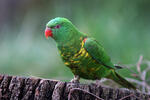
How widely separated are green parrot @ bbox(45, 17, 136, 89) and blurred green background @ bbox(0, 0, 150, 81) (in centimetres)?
116

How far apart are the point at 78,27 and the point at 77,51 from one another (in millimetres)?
3067

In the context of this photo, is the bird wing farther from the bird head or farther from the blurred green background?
the blurred green background

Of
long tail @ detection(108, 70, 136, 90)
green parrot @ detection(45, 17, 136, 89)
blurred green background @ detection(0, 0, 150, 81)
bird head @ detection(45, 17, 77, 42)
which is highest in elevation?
blurred green background @ detection(0, 0, 150, 81)

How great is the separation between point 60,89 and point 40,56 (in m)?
4.05

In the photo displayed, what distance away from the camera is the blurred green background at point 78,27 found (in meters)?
5.34

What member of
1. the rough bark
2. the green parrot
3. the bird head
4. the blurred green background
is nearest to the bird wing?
the green parrot

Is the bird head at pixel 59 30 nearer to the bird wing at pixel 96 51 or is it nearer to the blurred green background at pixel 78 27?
the bird wing at pixel 96 51

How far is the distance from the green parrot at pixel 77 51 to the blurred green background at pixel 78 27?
45.6 inches

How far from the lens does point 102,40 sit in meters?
5.42

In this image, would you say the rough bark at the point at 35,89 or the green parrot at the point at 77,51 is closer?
the rough bark at the point at 35,89

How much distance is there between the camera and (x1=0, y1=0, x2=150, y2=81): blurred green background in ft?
17.5

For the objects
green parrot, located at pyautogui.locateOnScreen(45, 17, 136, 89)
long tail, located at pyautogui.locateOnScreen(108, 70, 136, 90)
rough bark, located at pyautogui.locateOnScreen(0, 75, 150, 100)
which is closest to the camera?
rough bark, located at pyautogui.locateOnScreen(0, 75, 150, 100)

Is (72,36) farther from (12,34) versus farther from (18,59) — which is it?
(12,34)

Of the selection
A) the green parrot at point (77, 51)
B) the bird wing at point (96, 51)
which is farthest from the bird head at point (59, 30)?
the bird wing at point (96, 51)
